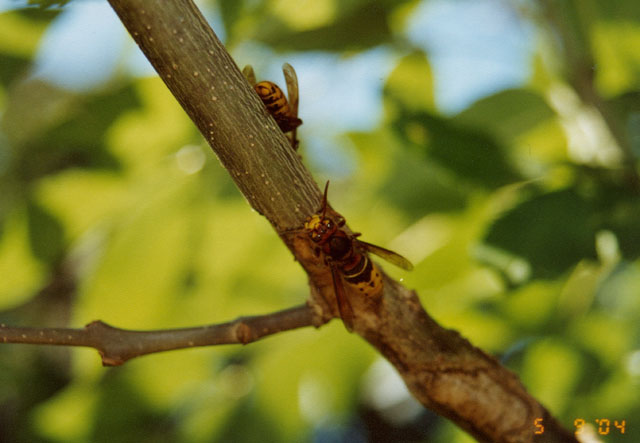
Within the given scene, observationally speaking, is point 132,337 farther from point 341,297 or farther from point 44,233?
point 44,233

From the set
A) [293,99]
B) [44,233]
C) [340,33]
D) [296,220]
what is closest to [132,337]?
[296,220]

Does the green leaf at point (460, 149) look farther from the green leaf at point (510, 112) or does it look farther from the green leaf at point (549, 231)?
the green leaf at point (510, 112)

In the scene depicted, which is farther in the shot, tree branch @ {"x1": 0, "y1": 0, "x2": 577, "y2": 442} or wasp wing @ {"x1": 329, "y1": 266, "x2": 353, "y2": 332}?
wasp wing @ {"x1": 329, "y1": 266, "x2": 353, "y2": 332}

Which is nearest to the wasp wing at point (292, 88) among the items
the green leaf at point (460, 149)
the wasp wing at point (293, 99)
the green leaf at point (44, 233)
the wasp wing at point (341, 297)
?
the wasp wing at point (293, 99)

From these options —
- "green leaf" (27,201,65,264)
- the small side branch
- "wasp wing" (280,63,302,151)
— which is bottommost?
the small side branch

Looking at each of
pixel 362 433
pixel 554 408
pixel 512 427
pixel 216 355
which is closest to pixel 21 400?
pixel 216 355

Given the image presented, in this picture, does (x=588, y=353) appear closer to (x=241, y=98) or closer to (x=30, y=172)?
(x=241, y=98)

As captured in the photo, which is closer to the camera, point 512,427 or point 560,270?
point 512,427

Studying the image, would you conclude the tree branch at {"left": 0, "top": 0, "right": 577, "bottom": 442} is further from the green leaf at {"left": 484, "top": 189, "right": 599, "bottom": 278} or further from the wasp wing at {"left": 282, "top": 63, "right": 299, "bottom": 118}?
the wasp wing at {"left": 282, "top": 63, "right": 299, "bottom": 118}

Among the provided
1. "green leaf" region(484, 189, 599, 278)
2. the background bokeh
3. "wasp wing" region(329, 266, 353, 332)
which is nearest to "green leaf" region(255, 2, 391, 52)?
the background bokeh
